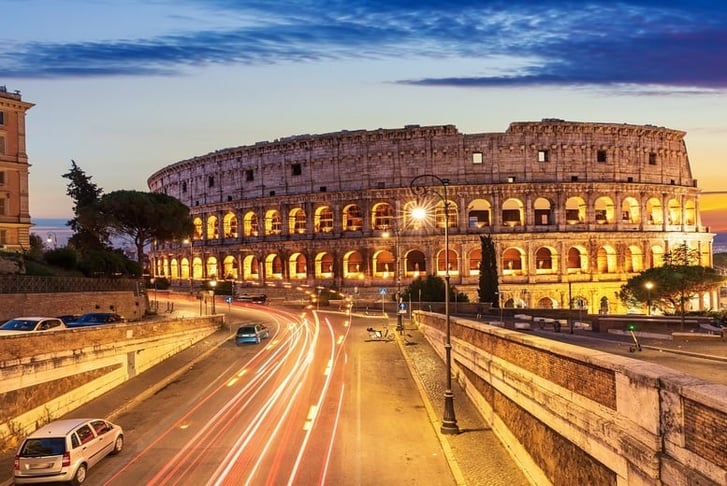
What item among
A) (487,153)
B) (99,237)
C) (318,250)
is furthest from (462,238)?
(99,237)

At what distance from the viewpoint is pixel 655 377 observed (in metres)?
9.66

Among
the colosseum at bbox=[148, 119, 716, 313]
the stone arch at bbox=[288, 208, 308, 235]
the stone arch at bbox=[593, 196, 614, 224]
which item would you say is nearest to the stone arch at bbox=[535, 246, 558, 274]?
the colosseum at bbox=[148, 119, 716, 313]

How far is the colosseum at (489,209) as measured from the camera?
261 ft

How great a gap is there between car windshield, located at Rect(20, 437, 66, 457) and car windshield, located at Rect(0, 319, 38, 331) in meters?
10.0

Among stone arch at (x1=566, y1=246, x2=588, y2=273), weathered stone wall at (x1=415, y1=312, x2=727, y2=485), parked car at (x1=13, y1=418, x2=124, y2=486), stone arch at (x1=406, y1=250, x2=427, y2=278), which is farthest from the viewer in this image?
stone arch at (x1=406, y1=250, x2=427, y2=278)

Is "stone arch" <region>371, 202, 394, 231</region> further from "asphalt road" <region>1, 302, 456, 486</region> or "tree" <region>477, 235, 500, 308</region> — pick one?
"asphalt road" <region>1, 302, 456, 486</region>

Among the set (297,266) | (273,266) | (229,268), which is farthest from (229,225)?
(297,266)

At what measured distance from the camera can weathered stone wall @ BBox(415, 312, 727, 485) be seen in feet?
28.4

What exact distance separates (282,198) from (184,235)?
22.1m

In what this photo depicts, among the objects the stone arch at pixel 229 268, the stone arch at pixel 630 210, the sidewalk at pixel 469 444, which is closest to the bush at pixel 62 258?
the sidewalk at pixel 469 444

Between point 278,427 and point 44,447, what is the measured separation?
7.77m

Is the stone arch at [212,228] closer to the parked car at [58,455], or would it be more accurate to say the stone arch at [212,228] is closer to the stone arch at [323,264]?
the stone arch at [323,264]

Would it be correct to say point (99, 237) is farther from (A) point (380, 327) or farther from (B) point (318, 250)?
(A) point (380, 327)

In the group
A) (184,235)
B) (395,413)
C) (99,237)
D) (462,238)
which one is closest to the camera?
(395,413)
